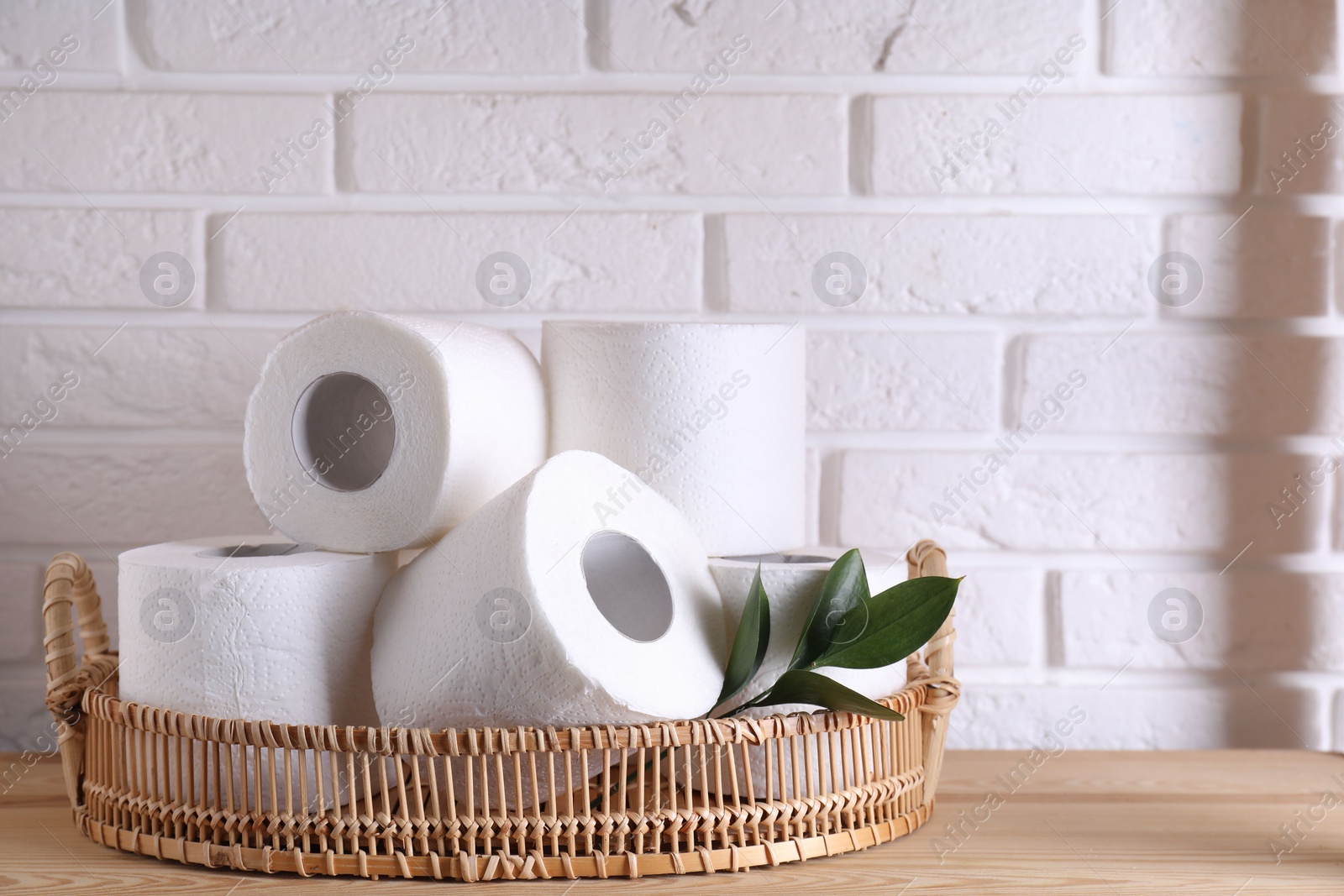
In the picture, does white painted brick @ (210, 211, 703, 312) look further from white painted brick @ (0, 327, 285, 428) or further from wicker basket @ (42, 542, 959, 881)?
wicker basket @ (42, 542, 959, 881)

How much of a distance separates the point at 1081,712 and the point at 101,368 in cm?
78

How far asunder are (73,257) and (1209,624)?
90 cm

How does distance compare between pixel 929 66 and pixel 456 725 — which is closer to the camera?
pixel 456 725

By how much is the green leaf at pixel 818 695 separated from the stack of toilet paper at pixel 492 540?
22mm

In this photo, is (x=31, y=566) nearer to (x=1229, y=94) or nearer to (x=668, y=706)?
(x=668, y=706)

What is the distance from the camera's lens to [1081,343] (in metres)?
0.84

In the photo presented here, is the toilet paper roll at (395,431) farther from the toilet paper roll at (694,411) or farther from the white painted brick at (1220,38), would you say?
the white painted brick at (1220,38)

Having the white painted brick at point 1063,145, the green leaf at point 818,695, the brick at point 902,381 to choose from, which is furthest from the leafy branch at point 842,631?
the white painted brick at point 1063,145

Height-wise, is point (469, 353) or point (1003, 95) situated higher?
point (1003, 95)

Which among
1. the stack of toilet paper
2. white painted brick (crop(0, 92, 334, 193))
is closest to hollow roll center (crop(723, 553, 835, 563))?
the stack of toilet paper

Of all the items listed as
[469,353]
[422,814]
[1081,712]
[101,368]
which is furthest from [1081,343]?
[101,368]

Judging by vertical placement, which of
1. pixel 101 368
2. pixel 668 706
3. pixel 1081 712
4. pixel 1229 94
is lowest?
pixel 1081 712

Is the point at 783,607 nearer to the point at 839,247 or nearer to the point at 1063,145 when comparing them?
the point at 839,247

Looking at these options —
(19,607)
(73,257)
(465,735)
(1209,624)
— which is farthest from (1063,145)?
(19,607)
